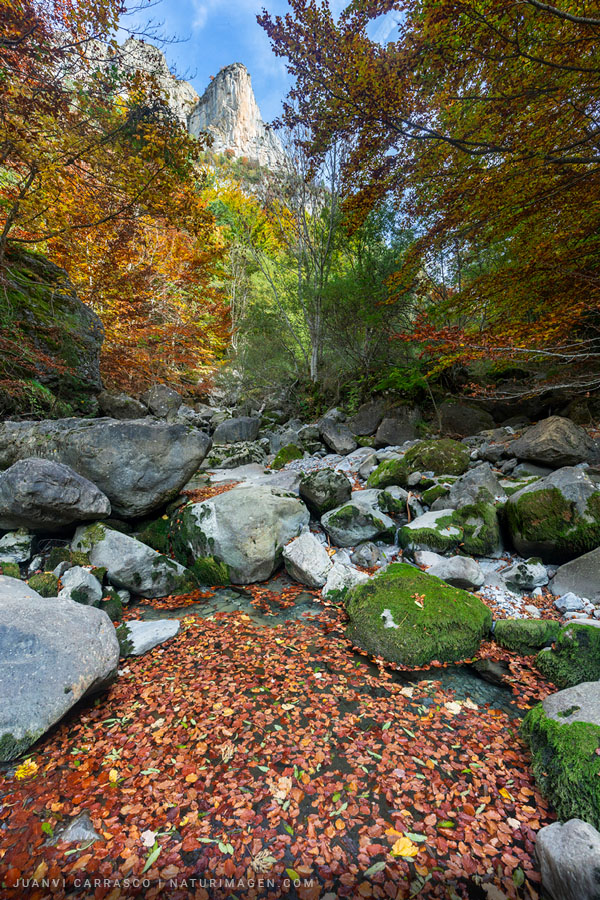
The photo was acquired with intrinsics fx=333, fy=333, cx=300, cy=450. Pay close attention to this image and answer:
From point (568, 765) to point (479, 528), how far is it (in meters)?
3.38

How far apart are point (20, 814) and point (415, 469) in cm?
707

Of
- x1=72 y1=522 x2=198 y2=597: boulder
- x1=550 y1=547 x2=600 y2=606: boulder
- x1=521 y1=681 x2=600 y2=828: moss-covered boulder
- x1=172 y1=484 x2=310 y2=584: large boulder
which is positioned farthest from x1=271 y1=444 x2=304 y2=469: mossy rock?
x1=521 y1=681 x2=600 y2=828: moss-covered boulder

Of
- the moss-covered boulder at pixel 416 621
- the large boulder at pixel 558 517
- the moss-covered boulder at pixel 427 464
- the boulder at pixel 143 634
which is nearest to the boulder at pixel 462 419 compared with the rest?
the moss-covered boulder at pixel 427 464

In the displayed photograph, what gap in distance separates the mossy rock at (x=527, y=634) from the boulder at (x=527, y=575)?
0.94 metres

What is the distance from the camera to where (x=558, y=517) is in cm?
453

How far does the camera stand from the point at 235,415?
19609mm

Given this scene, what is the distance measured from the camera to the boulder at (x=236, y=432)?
51.8 feet

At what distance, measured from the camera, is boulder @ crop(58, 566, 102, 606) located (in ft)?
12.8

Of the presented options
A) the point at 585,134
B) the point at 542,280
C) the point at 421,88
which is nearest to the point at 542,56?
the point at 585,134

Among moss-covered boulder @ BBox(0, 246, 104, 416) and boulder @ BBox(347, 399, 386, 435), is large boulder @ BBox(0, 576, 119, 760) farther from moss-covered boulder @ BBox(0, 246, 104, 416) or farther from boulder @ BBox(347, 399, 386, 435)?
boulder @ BBox(347, 399, 386, 435)

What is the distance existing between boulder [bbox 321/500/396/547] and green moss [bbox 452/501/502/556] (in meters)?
1.13

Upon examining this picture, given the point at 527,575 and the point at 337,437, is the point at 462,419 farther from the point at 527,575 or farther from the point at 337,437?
the point at 527,575

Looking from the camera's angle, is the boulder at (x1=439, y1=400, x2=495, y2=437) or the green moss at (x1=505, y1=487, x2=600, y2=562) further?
the boulder at (x1=439, y1=400, x2=495, y2=437)

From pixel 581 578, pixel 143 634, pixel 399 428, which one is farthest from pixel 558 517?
pixel 399 428
